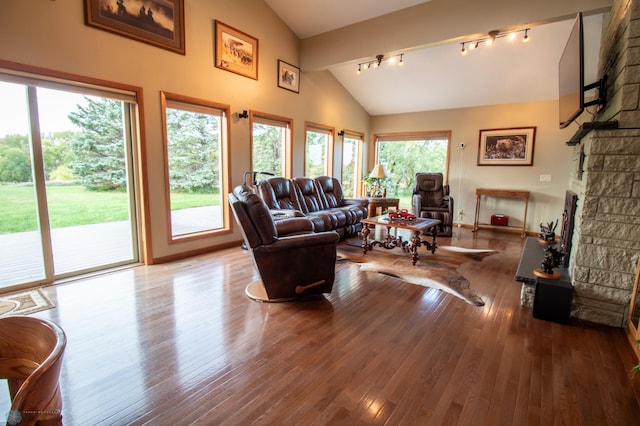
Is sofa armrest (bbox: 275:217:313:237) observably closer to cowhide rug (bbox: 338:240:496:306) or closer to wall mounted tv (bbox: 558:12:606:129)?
cowhide rug (bbox: 338:240:496:306)

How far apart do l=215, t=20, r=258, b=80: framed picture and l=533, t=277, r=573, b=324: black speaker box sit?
177 inches

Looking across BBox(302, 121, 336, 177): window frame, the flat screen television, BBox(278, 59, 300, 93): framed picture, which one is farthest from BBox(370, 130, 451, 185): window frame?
the flat screen television

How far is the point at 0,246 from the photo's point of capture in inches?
115

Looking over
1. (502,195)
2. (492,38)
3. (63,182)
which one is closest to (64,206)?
(63,182)

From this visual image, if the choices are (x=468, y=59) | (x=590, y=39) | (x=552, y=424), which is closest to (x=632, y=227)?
(x=552, y=424)

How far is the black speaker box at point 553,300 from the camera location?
254cm

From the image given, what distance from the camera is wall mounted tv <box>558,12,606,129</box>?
244cm

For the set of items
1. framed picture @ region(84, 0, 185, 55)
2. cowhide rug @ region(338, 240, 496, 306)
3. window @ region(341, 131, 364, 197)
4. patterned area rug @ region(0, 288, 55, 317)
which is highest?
framed picture @ region(84, 0, 185, 55)

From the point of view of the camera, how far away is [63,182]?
3211mm

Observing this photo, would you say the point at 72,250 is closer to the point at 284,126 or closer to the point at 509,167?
the point at 284,126

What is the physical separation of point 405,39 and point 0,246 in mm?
5243

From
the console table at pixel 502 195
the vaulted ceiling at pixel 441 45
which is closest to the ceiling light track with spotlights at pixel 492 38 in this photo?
the vaulted ceiling at pixel 441 45

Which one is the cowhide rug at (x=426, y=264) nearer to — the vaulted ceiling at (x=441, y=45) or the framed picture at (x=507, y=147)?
the framed picture at (x=507, y=147)

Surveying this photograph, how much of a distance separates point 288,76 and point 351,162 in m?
2.72
